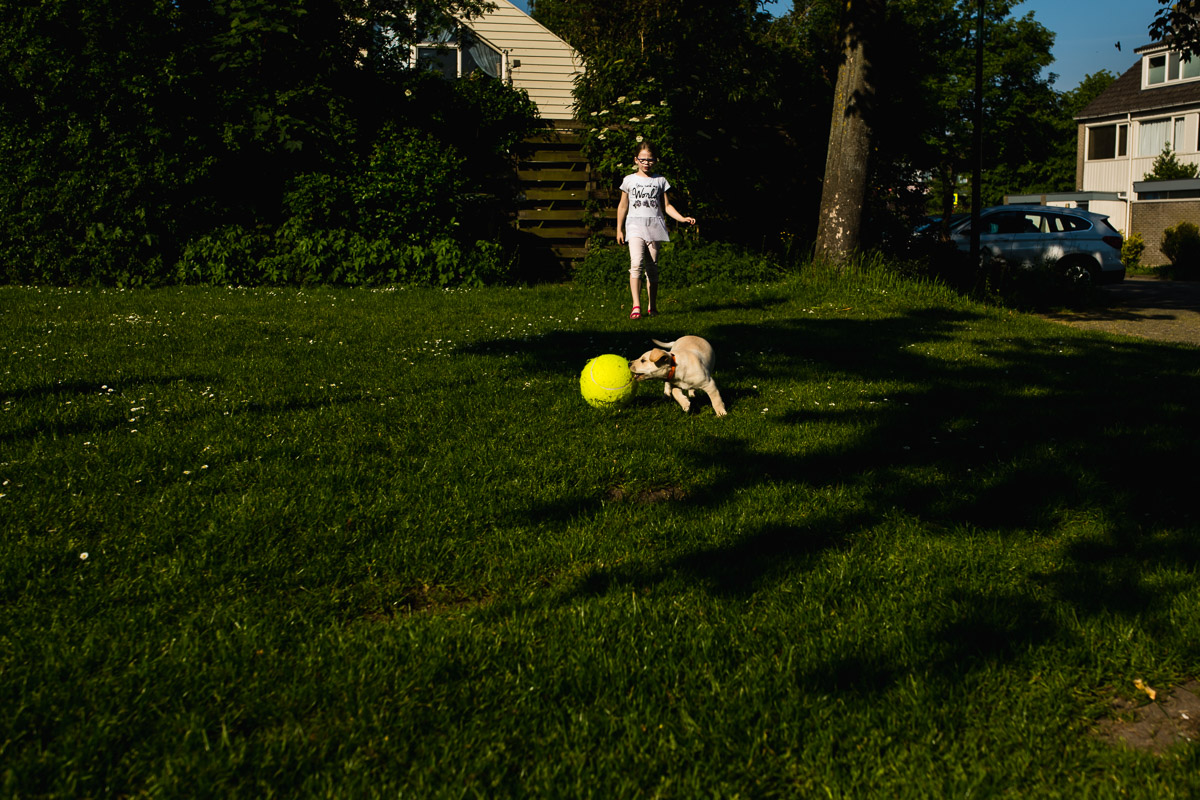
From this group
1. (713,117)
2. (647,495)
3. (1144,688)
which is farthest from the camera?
(713,117)

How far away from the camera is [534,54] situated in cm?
2688

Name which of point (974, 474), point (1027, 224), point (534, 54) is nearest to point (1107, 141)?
point (1027, 224)

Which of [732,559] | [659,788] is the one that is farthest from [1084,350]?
[659,788]

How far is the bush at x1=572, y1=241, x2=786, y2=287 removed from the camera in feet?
47.0

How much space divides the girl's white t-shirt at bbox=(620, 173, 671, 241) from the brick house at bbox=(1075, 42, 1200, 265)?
3153 cm

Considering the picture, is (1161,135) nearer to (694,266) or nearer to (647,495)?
(694,266)

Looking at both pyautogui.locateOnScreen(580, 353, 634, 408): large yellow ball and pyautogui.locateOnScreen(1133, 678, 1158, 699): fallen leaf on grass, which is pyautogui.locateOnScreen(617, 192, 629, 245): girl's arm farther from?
pyautogui.locateOnScreen(1133, 678, 1158, 699): fallen leaf on grass

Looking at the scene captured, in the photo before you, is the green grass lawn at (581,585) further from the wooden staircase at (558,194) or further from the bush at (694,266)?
the wooden staircase at (558,194)

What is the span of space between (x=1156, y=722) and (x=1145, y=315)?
14657 mm

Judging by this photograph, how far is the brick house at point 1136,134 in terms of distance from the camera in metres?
40.8

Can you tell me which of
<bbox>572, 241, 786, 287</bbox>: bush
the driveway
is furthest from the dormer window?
<bbox>572, 241, 786, 287</bbox>: bush

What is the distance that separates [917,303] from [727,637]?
9861 millimetres

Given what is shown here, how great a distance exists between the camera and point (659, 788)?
2.53 metres

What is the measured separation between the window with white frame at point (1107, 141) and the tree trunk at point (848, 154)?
130 ft
